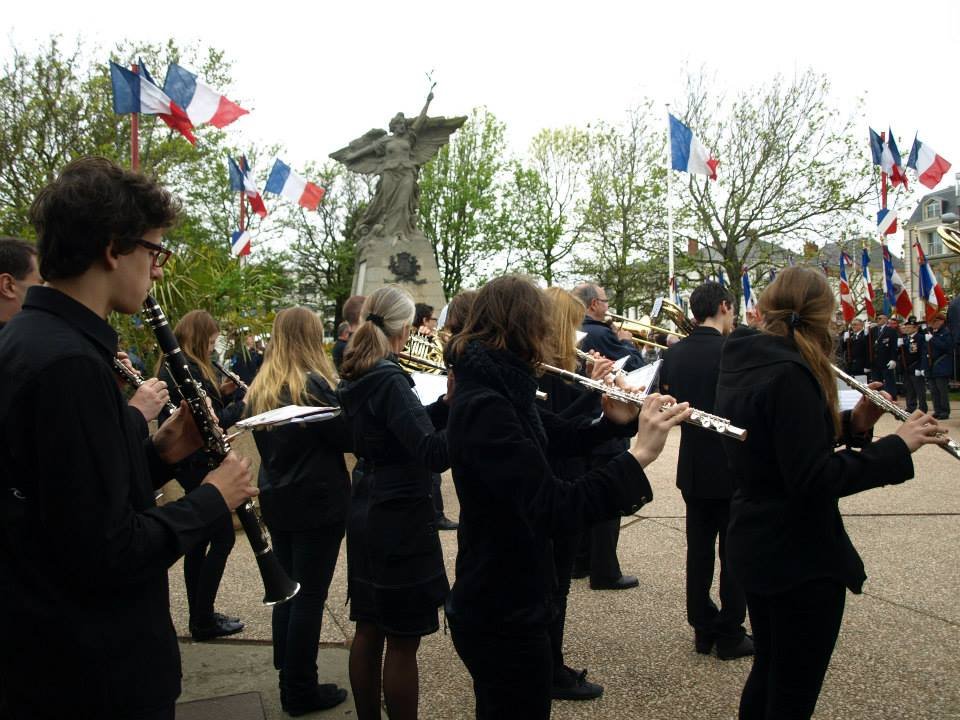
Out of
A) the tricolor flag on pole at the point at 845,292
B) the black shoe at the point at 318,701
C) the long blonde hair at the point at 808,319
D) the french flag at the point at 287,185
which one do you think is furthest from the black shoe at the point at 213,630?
the tricolor flag on pole at the point at 845,292

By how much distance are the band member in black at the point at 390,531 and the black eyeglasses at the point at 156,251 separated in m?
1.32

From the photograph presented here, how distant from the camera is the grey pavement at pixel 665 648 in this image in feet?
12.0

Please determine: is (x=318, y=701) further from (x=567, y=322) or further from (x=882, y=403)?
(x=882, y=403)

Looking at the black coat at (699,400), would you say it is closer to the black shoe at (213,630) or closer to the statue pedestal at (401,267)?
the black shoe at (213,630)

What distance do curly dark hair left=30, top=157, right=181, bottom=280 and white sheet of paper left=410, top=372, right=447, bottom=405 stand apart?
80.6 inches

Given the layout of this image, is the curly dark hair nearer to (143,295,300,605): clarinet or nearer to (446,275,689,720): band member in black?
(143,295,300,605): clarinet

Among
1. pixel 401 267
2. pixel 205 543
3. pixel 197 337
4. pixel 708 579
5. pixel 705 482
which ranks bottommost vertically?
pixel 708 579

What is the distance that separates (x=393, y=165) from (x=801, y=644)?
58.7 ft

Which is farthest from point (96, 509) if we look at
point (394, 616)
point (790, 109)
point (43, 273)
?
point (790, 109)

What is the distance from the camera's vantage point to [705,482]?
443 cm

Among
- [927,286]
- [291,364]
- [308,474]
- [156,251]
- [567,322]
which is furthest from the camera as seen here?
[927,286]

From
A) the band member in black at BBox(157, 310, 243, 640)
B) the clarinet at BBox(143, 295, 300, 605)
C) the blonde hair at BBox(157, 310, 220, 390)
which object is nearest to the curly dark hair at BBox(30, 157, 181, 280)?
the clarinet at BBox(143, 295, 300, 605)

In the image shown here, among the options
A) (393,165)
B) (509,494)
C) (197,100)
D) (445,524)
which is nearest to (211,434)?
(509,494)

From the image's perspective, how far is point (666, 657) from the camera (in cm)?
421
